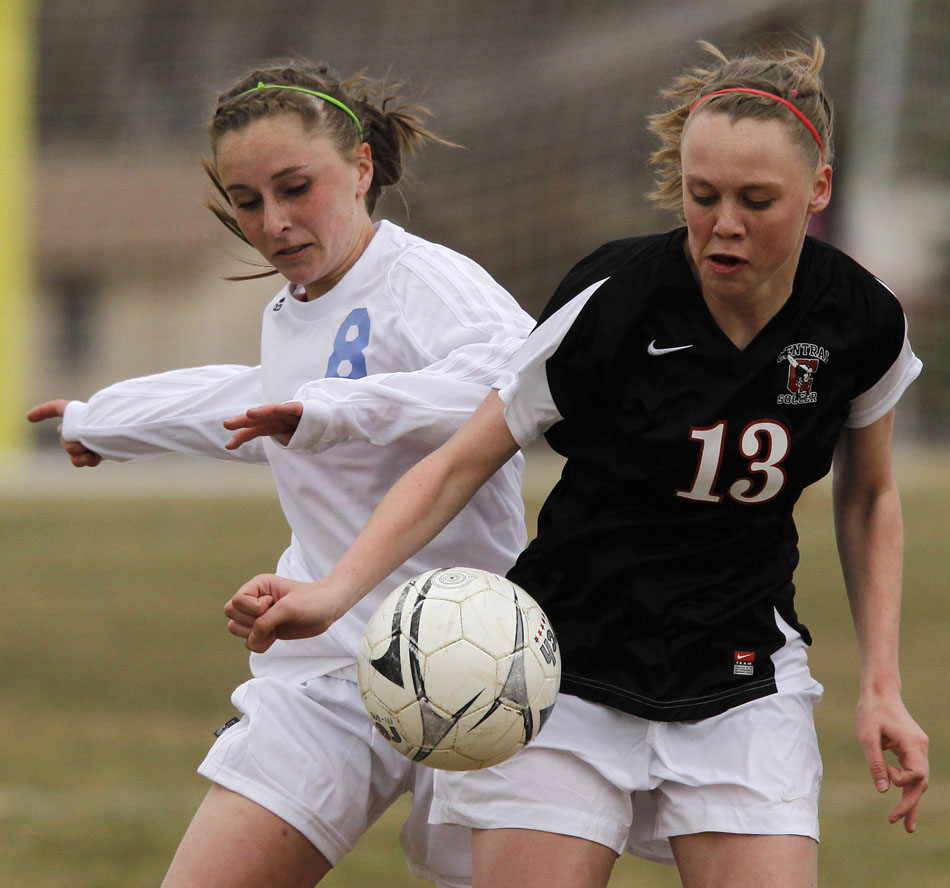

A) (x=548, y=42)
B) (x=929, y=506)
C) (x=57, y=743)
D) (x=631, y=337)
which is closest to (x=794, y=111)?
(x=631, y=337)

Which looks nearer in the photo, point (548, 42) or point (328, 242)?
point (328, 242)

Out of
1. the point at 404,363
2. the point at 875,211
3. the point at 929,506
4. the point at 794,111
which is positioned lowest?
Result: the point at 929,506

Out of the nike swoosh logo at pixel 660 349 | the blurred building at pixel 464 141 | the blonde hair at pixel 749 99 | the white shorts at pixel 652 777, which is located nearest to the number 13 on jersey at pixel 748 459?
the nike swoosh logo at pixel 660 349

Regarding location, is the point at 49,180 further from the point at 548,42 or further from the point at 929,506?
the point at 929,506

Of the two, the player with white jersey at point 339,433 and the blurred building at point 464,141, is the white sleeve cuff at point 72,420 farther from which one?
the blurred building at point 464,141

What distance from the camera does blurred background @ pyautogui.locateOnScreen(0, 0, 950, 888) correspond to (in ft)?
23.8

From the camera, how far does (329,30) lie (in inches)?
1280

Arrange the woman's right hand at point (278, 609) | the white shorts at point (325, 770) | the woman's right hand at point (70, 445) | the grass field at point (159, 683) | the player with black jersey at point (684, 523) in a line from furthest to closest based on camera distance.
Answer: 1. the grass field at point (159, 683)
2. the woman's right hand at point (70, 445)
3. the white shorts at point (325, 770)
4. the player with black jersey at point (684, 523)
5. the woman's right hand at point (278, 609)

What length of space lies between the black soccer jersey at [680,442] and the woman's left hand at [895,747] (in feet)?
0.75

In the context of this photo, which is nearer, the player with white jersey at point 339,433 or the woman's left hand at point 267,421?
the woman's left hand at point 267,421

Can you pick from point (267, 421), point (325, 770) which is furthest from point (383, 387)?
point (325, 770)

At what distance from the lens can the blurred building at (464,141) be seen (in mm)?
23594

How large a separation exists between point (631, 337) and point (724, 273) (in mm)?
237

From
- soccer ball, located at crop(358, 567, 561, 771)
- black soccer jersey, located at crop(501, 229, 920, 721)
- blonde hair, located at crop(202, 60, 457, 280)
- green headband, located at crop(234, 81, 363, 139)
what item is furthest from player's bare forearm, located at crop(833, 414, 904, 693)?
green headband, located at crop(234, 81, 363, 139)
